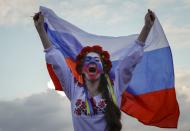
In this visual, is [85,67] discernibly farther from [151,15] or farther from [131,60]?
[151,15]

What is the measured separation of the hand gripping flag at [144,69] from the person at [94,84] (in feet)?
5.44

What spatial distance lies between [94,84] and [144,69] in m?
2.46

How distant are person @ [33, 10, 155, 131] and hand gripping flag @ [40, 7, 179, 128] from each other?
1657 mm

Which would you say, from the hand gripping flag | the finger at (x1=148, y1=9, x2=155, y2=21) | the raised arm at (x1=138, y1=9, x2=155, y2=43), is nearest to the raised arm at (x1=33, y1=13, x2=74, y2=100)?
the raised arm at (x1=138, y1=9, x2=155, y2=43)

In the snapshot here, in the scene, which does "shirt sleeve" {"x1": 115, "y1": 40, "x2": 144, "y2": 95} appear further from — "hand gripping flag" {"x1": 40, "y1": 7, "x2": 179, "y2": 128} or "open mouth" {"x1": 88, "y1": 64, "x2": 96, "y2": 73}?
"hand gripping flag" {"x1": 40, "y1": 7, "x2": 179, "y2": 128}

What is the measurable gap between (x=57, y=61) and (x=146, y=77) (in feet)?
8.69

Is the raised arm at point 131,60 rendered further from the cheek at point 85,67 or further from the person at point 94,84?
the cheek at point 85,67

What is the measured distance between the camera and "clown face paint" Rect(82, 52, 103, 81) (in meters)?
6.62

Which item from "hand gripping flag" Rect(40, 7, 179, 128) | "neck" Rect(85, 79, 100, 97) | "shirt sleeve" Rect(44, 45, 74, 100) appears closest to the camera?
"neck" Rect(85, 79, 100, 97)

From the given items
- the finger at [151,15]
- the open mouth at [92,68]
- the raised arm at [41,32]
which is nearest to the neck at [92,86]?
the open mouth at [92,68]

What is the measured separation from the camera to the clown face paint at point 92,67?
6617 mm

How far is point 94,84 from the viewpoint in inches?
262

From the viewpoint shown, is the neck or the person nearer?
the person

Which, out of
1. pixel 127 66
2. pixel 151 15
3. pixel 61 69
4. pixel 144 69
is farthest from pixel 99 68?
pixel 144 69
